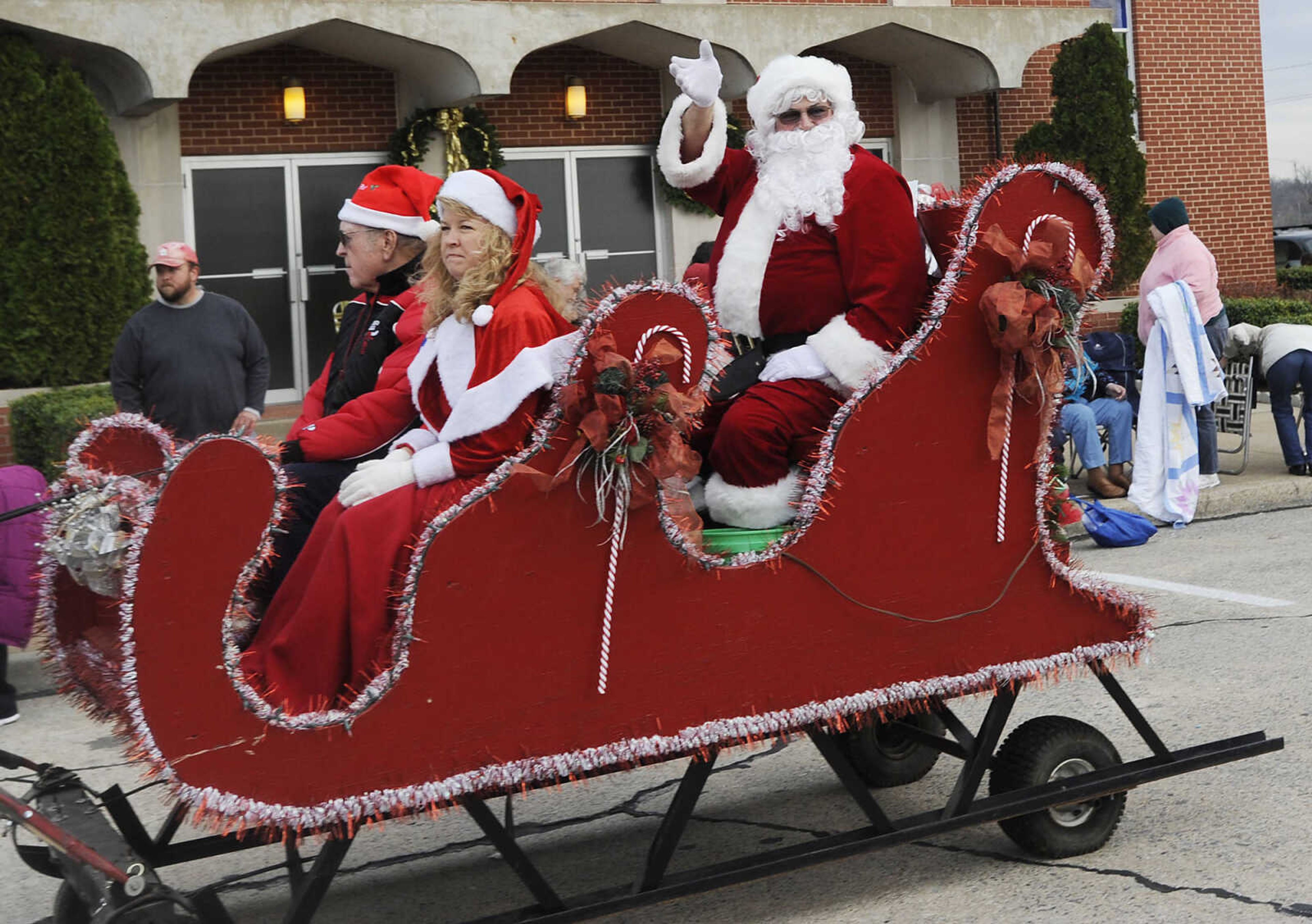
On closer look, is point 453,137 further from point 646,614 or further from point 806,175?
point 646,614

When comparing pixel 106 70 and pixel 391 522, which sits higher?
pixel 106 70

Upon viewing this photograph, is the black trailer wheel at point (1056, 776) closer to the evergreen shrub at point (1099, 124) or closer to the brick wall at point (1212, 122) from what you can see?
the evergreen shrub at point (1099, 124)

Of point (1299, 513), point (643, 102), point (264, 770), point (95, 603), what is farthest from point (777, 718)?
point (643, 102)

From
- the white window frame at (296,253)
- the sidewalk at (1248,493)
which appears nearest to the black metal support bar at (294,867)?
the sidewalk at (1248,493)

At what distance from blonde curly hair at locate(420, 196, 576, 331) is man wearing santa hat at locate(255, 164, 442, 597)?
0.20m

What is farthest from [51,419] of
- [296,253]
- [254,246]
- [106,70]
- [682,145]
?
[682,145]

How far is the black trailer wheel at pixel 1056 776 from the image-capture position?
416cm

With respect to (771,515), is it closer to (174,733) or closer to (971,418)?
(971,418)

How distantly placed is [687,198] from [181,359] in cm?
814

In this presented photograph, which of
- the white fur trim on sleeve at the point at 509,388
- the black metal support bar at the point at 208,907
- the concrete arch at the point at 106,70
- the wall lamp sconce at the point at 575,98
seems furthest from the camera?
the wall lamp sconce at the point at 575,98

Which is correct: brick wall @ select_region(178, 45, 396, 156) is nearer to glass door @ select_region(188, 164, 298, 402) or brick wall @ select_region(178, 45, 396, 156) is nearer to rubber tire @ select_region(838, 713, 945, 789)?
glass door @ select_region(188, 164, 298, 402)

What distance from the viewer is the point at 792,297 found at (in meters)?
4.30

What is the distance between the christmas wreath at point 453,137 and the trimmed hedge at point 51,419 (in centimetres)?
429

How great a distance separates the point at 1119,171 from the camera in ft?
54.1
